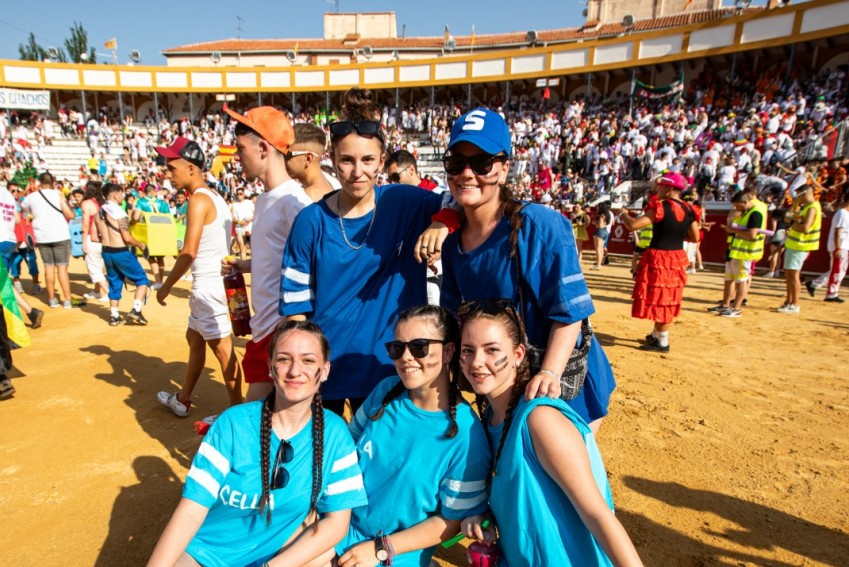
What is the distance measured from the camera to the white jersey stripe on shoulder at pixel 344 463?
1.98m

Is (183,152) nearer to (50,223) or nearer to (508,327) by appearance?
(508,327)

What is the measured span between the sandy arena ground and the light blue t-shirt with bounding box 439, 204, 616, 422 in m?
1.20

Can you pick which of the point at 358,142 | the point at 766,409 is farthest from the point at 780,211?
the point at 358,142

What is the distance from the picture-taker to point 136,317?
709 centimetres

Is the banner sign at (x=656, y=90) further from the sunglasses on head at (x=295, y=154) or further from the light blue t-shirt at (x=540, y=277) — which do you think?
the light blue t-shirt at (x=540, y=277)

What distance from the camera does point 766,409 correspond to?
14.3 ft

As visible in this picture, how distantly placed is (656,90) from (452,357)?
24.2 meters

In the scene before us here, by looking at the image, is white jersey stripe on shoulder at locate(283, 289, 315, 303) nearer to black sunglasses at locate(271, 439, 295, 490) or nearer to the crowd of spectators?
black sunglasses at locate(271, 439, 295, 490)

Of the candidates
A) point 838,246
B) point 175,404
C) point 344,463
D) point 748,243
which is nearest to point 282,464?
point 344,463

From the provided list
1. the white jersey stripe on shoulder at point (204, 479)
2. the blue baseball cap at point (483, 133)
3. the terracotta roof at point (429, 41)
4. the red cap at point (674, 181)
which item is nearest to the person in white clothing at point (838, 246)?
the red cap at point (674, 181)

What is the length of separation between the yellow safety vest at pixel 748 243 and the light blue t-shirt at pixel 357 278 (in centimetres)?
653

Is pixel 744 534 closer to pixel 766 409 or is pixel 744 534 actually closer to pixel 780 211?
pixel 766 409

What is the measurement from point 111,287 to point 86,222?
51.4 inches

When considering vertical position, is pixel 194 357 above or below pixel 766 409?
above
